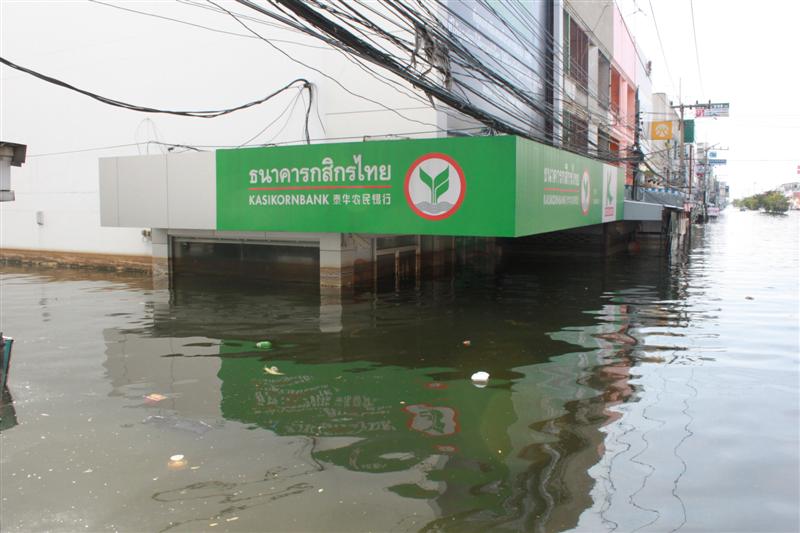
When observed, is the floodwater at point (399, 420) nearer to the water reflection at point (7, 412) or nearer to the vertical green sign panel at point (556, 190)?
the water reflection at point (7, 412)

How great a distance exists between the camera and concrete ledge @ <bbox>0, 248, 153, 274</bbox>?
21875 millimetres

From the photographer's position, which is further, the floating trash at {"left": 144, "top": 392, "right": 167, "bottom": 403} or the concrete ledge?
the concrete ledge

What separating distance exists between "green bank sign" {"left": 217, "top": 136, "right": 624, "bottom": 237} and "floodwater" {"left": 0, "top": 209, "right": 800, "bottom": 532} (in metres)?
1.98

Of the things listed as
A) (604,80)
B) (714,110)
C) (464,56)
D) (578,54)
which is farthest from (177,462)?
(714,110)

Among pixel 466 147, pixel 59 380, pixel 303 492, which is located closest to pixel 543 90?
pixel 466 147

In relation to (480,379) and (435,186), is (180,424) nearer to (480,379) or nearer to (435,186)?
(480,379)

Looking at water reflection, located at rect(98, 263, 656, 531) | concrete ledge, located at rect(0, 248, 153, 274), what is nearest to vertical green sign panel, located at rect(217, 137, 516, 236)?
water reflection, located at rect(98, 263, 656, 531)

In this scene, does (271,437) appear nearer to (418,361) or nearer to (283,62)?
(418,361)

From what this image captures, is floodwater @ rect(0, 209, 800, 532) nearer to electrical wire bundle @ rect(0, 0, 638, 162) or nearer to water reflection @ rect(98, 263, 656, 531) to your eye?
water reflection @ rect(98, 263, 656, 531)

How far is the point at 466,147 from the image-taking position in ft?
40.5

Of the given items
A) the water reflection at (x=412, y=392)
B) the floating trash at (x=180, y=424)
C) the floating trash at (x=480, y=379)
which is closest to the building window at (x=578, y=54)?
the water reflection at (x=412, y=392)

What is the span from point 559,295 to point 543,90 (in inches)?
424

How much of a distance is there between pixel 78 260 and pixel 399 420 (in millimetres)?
20452

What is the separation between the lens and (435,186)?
12797 millimetres
